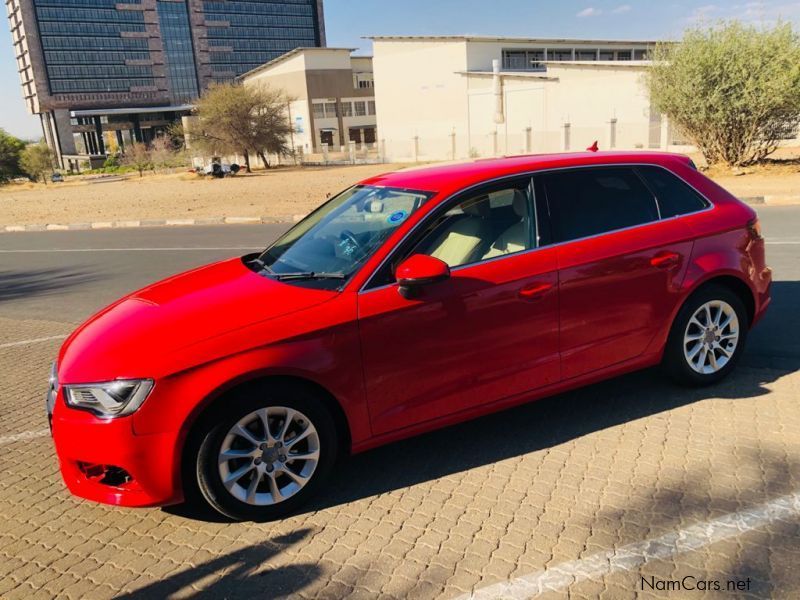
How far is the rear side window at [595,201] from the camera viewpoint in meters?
3.94

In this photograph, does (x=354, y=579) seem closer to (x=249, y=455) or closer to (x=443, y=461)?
(x=249, y=455)

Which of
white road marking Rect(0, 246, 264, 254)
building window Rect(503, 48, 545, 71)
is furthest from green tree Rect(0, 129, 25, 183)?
white road marking Rect(0, 246, 264, 254)

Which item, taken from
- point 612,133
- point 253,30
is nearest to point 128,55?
point 253,30

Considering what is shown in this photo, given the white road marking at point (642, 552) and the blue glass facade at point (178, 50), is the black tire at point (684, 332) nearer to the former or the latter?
the white road marking at point (642, 552)

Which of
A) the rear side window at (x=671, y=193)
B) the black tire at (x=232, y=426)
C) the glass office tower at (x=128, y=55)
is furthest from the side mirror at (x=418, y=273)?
the glass office tower at (x=128, y=55)

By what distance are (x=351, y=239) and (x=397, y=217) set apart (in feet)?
1.17

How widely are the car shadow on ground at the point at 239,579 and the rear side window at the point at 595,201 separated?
2343 mm

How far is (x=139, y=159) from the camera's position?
78.5m

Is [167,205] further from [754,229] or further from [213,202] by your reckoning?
[754,229]

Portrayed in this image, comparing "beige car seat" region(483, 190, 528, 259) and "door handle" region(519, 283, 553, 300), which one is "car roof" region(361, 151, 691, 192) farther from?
"door handle" region(519, 283, 553, 300)

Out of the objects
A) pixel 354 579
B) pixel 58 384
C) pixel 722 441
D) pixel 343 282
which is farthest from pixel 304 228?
pixel 722 441

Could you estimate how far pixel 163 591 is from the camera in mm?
2846

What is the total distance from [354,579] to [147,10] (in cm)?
14805

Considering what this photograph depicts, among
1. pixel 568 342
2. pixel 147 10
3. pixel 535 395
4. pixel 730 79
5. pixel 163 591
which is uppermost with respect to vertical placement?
pixel 147 10
